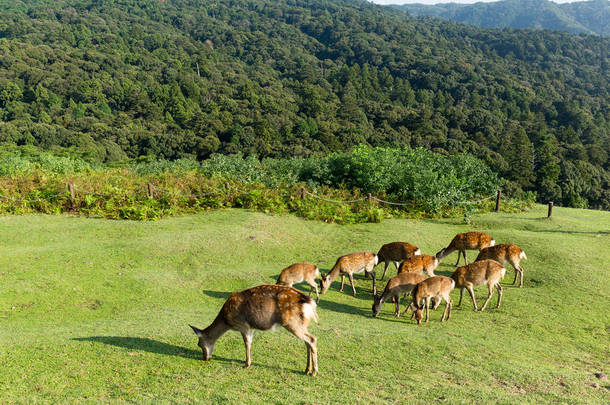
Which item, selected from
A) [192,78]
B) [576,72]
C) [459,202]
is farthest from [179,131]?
[576,72]

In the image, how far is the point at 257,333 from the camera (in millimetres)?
8055

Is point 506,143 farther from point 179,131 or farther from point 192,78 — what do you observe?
point 192,78

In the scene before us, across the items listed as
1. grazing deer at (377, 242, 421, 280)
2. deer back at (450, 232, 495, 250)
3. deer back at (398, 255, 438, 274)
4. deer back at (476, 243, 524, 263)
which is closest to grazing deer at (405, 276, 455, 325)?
deer back at (398, 255, 438, 274)

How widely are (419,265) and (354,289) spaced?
182cm

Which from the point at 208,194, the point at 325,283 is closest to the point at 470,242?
the point at 325,283

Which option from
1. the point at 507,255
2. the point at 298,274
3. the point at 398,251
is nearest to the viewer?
the point at 298,274

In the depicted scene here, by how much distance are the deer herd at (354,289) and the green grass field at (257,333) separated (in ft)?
1.42

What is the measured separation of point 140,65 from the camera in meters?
116

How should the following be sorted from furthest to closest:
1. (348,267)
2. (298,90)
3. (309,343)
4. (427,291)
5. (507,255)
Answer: (298,90) < (507,255) < (348,267) < (427,291) < (309,343)

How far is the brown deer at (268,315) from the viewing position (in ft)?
20.9

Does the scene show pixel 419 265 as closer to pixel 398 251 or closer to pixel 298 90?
pixel 398 251

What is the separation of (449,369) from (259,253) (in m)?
7.87

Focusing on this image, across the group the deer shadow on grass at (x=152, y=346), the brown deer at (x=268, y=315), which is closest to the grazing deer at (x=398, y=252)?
the brown deer at (x=268, y=315)

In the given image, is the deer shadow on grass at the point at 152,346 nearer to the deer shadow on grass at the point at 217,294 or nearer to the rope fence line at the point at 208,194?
the deer shadow on grass at the point at 217,294
